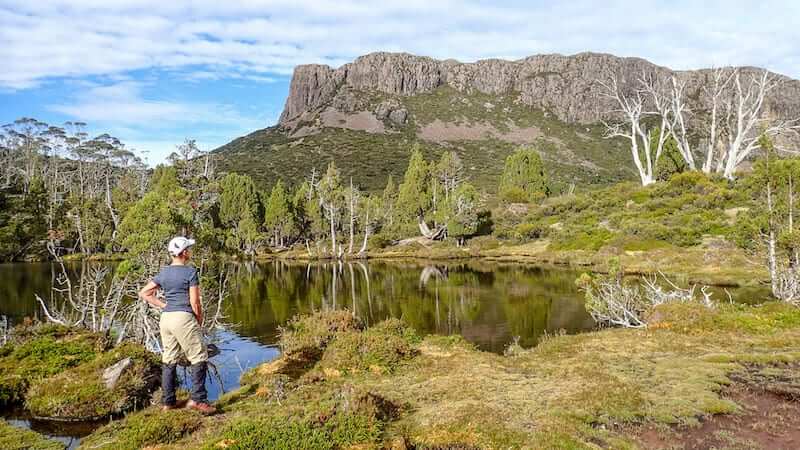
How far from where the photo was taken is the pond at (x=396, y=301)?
21.5 m

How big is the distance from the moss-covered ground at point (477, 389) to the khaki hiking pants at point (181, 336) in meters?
1.03

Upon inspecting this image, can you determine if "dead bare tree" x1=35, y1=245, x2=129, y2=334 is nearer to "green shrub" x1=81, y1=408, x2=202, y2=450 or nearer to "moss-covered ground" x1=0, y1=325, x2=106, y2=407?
"moss-covered ground" x1=0, y1=325, x2=106, y2=407

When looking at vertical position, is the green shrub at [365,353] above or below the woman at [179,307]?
below

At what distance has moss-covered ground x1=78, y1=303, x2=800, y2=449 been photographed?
8336mm

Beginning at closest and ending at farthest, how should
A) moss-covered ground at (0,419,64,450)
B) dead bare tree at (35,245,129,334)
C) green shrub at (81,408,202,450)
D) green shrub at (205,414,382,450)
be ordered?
green shrub at (205,414,382,450) → green shrub at (81,408,202,450) → moss-covered ground at (0,419,64,450) → dead bare tree at (35,245,129,334)

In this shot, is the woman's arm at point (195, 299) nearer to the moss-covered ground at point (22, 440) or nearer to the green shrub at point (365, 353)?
the moss-covered ground at point (22, 440)

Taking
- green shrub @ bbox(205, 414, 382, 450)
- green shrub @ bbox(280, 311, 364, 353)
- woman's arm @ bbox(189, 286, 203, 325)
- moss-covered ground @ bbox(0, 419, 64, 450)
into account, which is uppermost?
woman's arm @ bbox(189, 286, 203, 325)

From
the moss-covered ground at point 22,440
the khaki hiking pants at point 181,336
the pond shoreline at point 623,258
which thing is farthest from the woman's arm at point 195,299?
the pond shoreline at point 623,258

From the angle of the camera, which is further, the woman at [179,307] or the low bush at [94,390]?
the low bush at [94,390]

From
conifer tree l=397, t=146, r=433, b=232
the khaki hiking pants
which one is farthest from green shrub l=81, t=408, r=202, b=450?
conifer tree l=397, t=146, r=433, b=232

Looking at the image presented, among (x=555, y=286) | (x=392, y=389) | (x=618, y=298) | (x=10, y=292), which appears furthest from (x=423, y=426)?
(x=10, y=292)

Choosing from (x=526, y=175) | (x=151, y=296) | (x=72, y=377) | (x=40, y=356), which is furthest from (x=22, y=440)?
(x=526, y=175)

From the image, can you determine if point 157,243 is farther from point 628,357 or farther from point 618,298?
point 618,298

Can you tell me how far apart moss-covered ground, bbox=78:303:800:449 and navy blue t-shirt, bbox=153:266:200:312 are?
189cm
